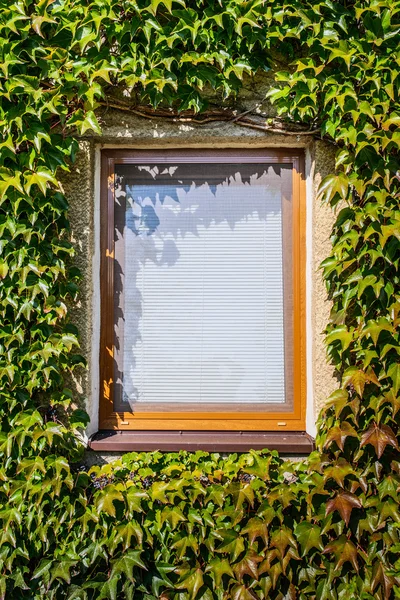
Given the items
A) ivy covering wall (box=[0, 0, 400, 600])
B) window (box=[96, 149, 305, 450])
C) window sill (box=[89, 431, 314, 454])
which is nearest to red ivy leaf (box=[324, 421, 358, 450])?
ivy covering wall (box=[0, 0, 400, 600])

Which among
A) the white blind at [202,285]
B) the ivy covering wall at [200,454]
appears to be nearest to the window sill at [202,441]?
the ivy covering wall at [200,454]

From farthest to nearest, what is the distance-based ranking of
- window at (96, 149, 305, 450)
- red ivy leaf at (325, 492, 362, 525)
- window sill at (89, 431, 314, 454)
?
window at (96, 149, 305, 450), window sill at (89, 431, 314, 454), red ivy leaf at (325, 492, 362, 525)

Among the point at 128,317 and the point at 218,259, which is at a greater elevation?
the point at 218,259

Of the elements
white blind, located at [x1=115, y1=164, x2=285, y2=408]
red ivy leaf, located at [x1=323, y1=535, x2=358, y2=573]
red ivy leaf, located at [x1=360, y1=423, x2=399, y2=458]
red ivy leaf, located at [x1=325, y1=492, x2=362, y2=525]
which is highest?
white blind, located at [x1=115, y1=164, x2=285, y2=408]

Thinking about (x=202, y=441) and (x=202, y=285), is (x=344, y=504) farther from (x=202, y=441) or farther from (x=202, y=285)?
(x=202, y=285)

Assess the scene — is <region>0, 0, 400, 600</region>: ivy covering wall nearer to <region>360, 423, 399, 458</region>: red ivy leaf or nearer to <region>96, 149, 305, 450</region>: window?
<region>360, 423, 399, 458</region>: red ivy leaf

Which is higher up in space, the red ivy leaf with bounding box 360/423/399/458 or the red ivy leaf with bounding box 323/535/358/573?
the red ivy leaf with bounding box 360/423/399/458

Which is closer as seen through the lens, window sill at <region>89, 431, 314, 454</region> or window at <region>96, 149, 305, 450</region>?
window sill at <region>89, 431, 314, 454</region>

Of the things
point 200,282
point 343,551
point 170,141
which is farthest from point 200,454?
point 170,141

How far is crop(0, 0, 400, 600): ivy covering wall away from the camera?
7.68 ft

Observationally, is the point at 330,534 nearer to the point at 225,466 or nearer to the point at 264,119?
the point at 225,466

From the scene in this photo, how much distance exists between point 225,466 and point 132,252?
3.95ft

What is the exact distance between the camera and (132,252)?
8.95 feet

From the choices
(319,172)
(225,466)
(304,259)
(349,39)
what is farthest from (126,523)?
A: (349,39)
